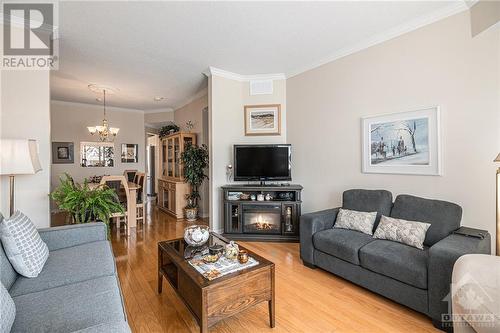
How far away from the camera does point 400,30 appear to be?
107 inches

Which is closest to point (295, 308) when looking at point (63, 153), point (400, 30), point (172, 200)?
point (400, 30)

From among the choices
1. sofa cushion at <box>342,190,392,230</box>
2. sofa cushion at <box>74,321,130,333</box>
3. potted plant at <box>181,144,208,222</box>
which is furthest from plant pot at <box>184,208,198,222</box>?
sofa cushion at <box>74,321,130,333</box>

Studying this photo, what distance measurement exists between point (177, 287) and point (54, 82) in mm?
4717

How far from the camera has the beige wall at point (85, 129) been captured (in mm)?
5641

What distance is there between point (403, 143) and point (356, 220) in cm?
104

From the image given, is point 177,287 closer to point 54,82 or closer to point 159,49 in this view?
point 159,49

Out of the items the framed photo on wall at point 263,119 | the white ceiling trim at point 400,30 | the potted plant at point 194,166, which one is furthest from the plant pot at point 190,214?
the white ceiling trim at point 400,30

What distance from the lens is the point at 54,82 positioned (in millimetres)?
4445

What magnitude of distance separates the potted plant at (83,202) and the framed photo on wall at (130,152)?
153 inches

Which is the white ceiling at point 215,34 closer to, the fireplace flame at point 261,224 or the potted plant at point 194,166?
the potted plant at point 194,166

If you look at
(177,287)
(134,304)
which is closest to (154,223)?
(134,304)

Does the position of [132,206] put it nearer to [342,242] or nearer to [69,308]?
[69,308]

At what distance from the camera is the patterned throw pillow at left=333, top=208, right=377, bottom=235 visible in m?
2.62

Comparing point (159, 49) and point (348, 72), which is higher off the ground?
point (159, 49)
